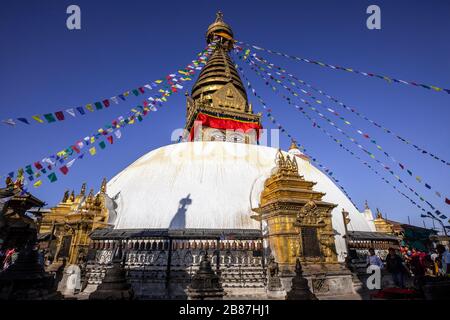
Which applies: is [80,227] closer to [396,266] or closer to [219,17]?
[396,266]

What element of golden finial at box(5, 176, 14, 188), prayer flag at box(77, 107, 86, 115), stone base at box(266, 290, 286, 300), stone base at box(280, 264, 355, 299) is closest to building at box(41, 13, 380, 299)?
stone base at box(280, 264, 355, 299)

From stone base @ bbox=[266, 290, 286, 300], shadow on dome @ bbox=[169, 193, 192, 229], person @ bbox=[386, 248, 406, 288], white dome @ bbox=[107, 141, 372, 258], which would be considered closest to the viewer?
person @ bbox=[386, 248, 406, 288]

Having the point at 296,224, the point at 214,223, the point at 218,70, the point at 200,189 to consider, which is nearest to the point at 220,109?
the point at 218,70

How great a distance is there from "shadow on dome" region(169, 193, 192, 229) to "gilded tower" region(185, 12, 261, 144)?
11967 mm

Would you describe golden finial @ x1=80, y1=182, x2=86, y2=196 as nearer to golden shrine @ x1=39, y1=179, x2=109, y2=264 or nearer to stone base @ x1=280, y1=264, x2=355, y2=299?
A: golden shrine @ x1=39, y1=179, x2=109, y2=264

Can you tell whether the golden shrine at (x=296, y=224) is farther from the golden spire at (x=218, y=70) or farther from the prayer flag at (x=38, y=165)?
the golden spire at (x=218, y=70)

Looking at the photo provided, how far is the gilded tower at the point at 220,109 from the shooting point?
21895 millimetres

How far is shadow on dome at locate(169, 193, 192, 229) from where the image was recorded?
30.4 ft

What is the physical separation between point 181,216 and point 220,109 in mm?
14532

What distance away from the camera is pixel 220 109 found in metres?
22.3
